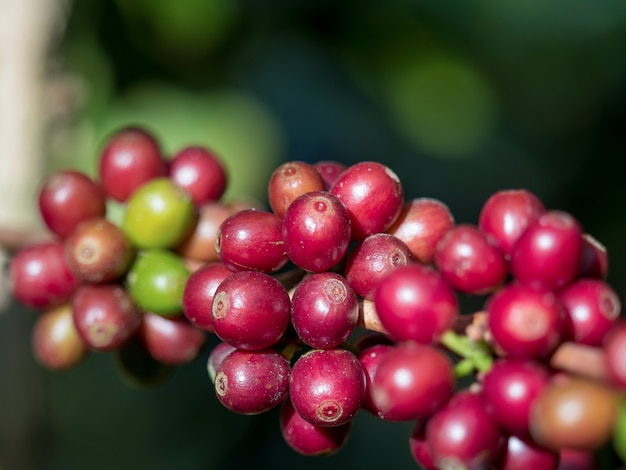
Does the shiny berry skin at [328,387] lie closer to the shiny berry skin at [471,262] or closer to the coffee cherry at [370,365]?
the coffee cherry at [370,365]

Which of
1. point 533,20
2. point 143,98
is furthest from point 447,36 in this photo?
point 143,98

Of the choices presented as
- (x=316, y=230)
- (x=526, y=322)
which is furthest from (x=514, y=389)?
(x=316, y=230)

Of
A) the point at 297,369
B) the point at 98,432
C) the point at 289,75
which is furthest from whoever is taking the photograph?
the point at 289,75

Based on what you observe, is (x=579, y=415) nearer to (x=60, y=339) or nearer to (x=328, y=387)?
(x=328, y=387)

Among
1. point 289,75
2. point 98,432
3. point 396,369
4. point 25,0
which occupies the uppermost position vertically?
point 396,369

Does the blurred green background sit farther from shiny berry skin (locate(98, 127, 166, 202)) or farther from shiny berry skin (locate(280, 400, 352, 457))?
shiny berry skin (locate(280, 400, 352, 457))

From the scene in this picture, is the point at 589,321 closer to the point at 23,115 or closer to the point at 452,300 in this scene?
the point at 452,300

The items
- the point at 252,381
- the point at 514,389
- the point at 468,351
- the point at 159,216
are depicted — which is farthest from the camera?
the point at 159,216
